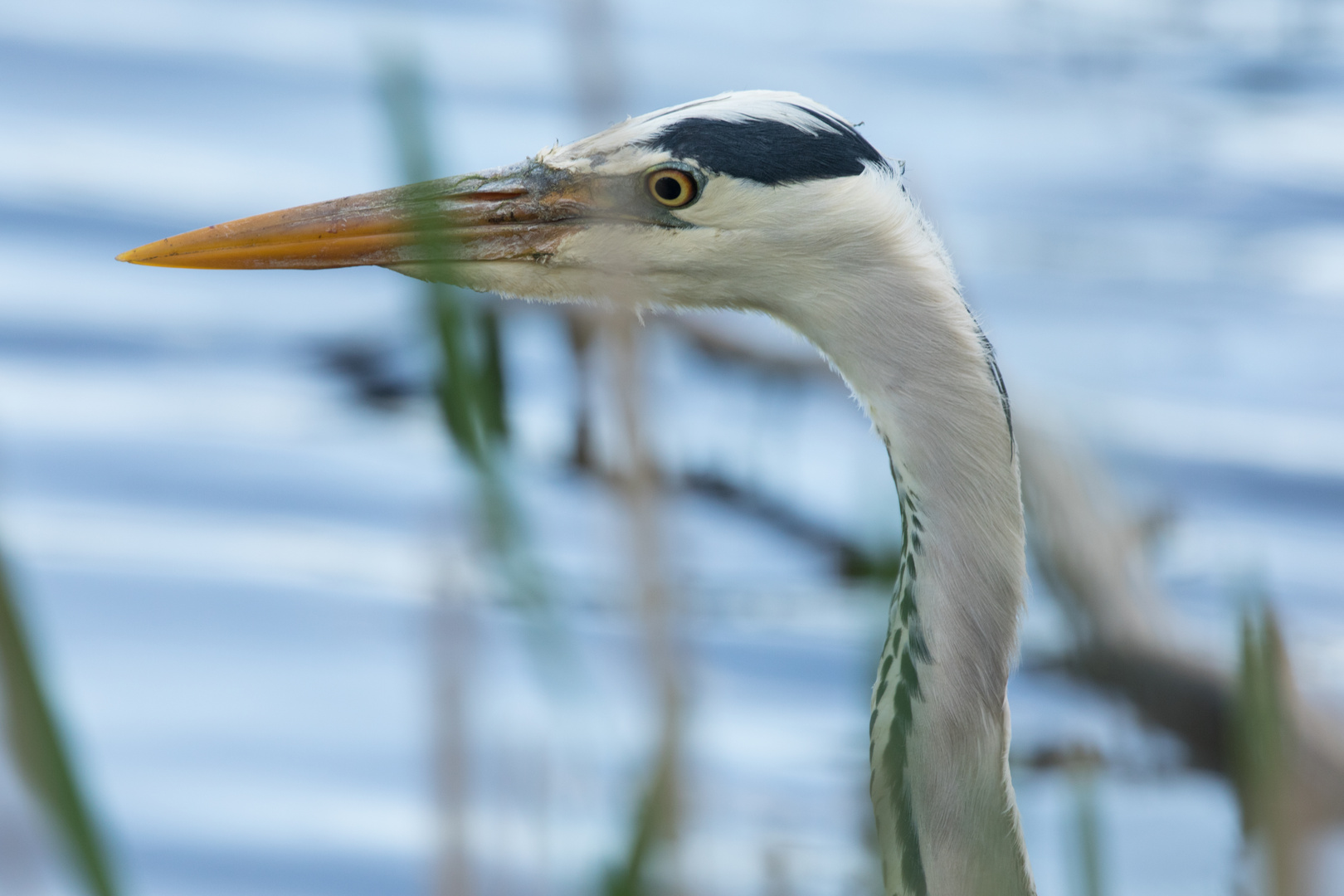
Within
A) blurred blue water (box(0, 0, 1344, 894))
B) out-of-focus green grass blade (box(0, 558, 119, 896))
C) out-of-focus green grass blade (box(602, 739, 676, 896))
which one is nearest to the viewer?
out-of-focus green grass blade (box(0, 558, 119, 896))

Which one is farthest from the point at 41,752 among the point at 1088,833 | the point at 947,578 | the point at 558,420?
the point at 558,420

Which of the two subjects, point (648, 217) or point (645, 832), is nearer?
point (645, 832)

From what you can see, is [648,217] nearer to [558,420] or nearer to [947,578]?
[947,578]

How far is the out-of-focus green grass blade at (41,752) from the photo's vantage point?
0.78 m

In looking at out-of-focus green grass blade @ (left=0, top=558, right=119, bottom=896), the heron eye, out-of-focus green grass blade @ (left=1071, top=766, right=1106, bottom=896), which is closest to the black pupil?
the heron eye

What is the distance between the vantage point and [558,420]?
4438 millimetres

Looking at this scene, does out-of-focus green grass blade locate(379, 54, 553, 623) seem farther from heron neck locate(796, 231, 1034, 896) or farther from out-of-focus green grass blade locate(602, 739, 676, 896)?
heron neck locate(796, 231, 1034, 896)

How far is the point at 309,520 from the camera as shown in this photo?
409 centimetres

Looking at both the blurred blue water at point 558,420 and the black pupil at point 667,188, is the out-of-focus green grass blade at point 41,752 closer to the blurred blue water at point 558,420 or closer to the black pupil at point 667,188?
the blurred blue water at point 558,420

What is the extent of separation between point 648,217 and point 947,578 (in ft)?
1.56

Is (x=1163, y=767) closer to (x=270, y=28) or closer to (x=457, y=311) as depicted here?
(x=457, y=311)

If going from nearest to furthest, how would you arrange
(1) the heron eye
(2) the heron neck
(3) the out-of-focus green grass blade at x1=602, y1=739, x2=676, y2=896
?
(3) the out-of-focus green grass blade at x1=602, y1=739, x2=676, y2=896
(2) the heron neck
(1) the heron eye

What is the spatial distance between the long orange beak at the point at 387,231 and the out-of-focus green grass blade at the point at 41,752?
93 centimetres

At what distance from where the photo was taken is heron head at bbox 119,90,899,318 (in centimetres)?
161
